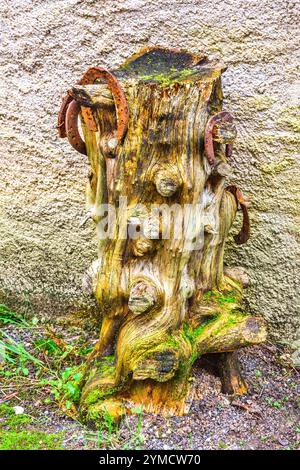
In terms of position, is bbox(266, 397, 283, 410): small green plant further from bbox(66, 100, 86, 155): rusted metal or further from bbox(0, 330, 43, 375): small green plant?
bbox(66, 100, 86, 155): rusted metal

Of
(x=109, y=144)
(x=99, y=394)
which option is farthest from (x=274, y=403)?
(x=109, y=144)

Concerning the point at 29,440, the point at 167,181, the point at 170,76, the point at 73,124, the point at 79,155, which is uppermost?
the point at 170,76

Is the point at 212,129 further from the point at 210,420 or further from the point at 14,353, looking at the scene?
the point at 14,353

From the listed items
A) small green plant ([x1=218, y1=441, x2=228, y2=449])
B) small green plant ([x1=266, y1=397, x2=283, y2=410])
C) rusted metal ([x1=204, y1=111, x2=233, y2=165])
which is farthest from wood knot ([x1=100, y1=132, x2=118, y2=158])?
small green plant ([x1=266, y1=397, x2=283, y2=410])

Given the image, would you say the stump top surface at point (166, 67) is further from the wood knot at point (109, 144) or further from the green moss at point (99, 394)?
the green moss at point (99, 394)

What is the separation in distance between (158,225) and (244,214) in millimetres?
565

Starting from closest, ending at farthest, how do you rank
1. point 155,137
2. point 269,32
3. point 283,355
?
point 155,137, point 269,32, point 283,355

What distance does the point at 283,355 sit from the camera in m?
3.07

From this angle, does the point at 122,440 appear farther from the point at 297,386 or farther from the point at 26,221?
the point at 26,221

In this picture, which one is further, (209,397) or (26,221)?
(26,221)

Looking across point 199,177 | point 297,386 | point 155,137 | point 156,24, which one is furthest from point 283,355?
point 156,24

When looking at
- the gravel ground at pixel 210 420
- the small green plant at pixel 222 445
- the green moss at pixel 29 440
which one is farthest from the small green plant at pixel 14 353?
the small green plant at pixel 222 445

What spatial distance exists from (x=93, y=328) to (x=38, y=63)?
1554 mm

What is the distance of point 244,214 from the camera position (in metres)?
2.69
